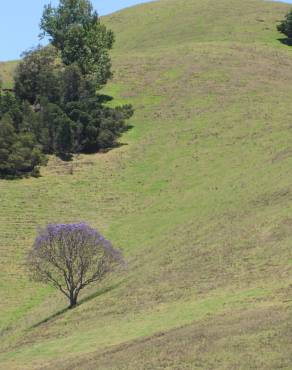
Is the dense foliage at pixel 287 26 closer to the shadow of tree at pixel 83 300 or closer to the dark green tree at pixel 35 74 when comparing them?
the dark green tree at pixel 35 74

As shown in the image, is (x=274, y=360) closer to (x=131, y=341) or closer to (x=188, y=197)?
(x=131, y=341)

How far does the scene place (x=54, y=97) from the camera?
87688 mm

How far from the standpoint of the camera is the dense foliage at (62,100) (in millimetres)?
76000

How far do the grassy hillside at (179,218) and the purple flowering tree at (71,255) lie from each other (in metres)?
1.05

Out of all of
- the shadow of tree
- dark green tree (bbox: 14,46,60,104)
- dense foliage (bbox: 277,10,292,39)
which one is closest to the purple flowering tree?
the shadow of tree

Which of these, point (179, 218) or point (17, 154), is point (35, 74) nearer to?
point (17, 154)

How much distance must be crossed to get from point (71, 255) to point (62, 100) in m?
41.9

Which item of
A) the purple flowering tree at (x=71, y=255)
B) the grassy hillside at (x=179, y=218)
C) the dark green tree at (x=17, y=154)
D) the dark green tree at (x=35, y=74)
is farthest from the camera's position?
the dark green tree at (x=35, y=74)

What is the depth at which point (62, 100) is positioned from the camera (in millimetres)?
86438

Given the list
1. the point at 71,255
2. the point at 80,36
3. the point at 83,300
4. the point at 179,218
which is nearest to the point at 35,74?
the point at 80,36

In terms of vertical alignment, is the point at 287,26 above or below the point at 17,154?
above

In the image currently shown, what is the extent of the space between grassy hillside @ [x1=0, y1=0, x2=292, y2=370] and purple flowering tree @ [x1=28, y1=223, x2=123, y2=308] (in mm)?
1046

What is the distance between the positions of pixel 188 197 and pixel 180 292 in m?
22.6

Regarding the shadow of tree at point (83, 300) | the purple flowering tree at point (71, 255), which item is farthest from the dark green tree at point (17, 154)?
the shadow of tree at point (83, 300)
